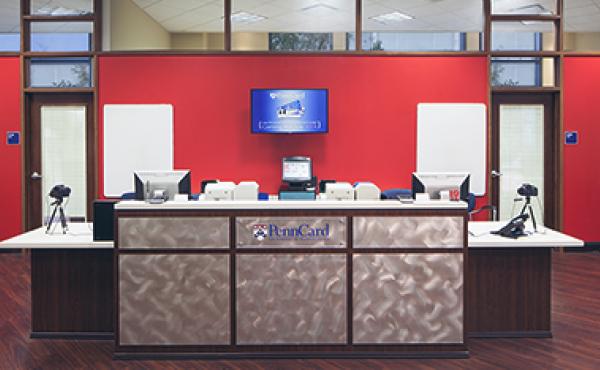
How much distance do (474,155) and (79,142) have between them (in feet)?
16.3

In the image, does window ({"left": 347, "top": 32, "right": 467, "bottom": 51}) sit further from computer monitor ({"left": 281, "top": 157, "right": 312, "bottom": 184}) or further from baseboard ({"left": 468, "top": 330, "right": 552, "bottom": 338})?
baseboard ({"left": 468, "top": 330, "right": 552, "bottom": 338})

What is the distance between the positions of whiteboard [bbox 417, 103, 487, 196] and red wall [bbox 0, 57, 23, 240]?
16.5ft

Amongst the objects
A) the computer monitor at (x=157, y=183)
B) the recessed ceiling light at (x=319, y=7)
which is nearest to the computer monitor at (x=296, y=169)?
the recessed ceiling light at (x=319, y=7)

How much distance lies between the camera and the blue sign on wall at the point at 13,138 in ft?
22.0

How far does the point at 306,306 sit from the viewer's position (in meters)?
3.46

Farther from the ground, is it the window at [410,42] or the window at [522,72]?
the window at [410,42]

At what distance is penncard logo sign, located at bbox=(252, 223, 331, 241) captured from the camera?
11.3ft

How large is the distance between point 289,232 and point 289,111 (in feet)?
10.2

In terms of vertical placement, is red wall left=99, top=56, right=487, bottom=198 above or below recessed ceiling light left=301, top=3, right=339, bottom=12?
below

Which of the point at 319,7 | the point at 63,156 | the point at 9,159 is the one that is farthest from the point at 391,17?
the point at 9,159

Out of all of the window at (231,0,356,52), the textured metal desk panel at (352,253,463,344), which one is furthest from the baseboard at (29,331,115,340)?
the window at (231,0,356,52)

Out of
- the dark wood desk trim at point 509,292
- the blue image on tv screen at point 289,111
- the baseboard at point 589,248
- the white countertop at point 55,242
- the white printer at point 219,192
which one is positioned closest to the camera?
the white countertop at point 55,242

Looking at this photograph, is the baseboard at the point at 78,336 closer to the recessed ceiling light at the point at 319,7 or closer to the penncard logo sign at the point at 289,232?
the penncard logo sign at the point at 289,232

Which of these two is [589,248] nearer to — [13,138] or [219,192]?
[219,192]
